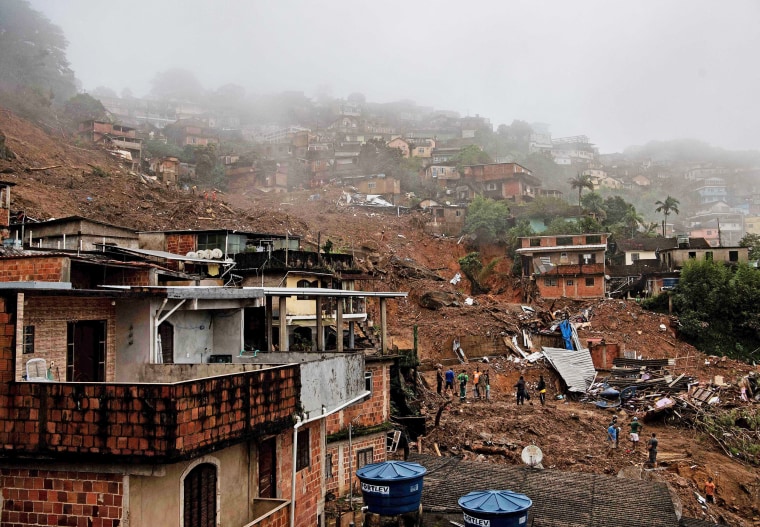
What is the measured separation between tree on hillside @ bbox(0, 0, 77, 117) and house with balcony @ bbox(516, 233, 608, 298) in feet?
148

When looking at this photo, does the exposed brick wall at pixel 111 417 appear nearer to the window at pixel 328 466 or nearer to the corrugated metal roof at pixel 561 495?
the corrugated metal roof at pixel 561 495

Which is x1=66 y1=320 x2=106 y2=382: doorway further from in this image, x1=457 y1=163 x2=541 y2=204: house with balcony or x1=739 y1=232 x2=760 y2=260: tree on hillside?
x1=457 y1=163 x2=541 y2=204: house with balcony

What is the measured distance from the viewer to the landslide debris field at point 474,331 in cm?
2202

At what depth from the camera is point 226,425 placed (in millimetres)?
8398

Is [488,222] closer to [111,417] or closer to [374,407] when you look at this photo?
[374,407]

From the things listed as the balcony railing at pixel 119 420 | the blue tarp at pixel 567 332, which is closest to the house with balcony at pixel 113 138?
the blue tarp at pixel 567 332

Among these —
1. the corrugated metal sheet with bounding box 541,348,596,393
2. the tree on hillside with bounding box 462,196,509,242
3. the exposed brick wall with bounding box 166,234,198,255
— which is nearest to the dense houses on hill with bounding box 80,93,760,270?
the tree on hillside with bounding box 462,196,509,242

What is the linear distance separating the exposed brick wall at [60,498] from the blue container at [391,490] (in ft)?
17.5

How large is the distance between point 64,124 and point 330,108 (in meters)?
67.8

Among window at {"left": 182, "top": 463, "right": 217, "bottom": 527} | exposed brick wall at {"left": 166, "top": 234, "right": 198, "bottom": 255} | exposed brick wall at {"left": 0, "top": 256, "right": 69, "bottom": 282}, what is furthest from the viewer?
exposed brick wall at {"left": 166, "top": 234, "right": 198, "bottom": 255}

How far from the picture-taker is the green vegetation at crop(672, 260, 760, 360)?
3762 cm

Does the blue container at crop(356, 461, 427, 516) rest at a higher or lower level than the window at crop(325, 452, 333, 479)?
higher

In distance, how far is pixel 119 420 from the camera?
7.49m

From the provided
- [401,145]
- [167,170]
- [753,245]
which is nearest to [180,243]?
[167,170]
